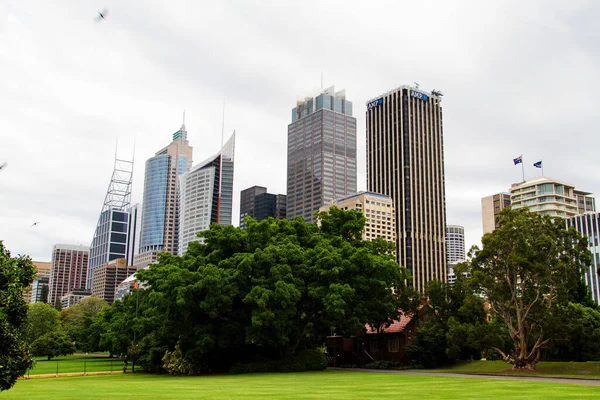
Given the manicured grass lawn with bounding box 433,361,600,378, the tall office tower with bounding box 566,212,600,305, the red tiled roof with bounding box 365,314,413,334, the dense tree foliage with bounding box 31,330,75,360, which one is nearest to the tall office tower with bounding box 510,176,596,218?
the tall office tower with bounding box 566,212,600,305

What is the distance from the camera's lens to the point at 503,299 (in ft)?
136

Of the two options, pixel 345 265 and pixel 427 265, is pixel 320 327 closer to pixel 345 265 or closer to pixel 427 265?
pixel 345 265

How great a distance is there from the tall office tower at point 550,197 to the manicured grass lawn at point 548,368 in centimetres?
13000

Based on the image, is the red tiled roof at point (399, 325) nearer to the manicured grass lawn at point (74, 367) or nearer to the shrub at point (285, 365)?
the shrub at point (285, 365)

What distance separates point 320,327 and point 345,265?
5.75 meters

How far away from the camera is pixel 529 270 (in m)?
40.6

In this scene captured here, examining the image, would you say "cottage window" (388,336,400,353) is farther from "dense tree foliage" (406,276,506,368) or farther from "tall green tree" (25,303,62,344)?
"tall green tree" (25,303,62,344)

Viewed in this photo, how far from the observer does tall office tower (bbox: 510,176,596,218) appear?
167125 mm

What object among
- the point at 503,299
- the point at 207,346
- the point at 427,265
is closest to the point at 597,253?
the point at 427,265

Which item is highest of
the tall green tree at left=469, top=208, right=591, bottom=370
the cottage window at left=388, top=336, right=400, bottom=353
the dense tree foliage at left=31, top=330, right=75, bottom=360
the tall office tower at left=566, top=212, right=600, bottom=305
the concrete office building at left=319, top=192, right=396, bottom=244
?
the concrete office building at left=319, top=192, right=396, bottom=244

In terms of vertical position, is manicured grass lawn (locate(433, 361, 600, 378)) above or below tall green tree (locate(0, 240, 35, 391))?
below

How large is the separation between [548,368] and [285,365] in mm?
18732

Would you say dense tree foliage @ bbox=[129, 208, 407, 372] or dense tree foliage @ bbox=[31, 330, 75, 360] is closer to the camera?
dense tree foliage @ bbox=[129, 208, 407, 372]

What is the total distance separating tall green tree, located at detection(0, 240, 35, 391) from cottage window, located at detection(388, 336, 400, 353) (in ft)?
124
